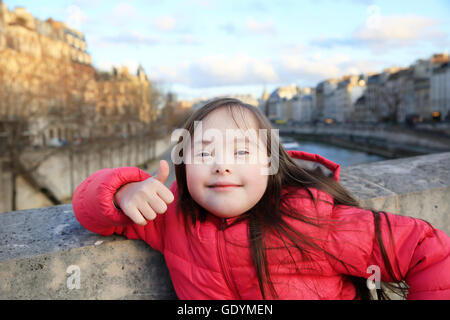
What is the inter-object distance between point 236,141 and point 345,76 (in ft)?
296

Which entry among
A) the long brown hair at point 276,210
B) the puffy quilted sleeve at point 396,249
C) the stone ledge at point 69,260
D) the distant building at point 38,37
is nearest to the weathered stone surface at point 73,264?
the stone ledge at point 69,260

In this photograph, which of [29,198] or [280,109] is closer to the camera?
[29,198]

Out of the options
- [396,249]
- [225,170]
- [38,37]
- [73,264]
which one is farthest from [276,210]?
[38,37]

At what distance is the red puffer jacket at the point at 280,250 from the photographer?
1.14m

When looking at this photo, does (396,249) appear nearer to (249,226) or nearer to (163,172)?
(249,226)

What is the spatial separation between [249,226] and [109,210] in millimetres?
452

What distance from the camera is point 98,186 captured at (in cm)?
125

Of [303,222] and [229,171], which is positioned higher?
[229,171]

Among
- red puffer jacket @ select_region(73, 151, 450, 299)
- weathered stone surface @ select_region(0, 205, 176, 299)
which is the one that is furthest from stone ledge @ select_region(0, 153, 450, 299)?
red puffer jacket @ select_region(73, 151, 450, 299)

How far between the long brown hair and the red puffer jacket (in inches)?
0.8

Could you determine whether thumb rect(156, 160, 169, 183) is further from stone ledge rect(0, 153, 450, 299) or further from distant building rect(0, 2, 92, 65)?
distant building rect(0, 2, 92, 65)

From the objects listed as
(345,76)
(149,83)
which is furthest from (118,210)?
(345,76)
